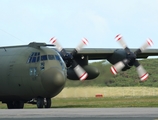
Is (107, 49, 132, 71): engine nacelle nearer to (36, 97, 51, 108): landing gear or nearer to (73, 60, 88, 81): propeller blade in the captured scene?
(73, 60, 88, 81): propeller blade

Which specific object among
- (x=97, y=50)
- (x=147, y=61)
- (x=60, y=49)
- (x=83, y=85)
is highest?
(x=60, y=49)

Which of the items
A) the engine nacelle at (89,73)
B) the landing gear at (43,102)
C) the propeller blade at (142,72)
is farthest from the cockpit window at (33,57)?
the propeller blade at (142,72)

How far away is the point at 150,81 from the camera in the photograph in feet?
316

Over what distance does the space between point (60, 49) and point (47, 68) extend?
5.52 meters

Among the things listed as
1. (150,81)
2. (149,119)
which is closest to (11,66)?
(149,119)

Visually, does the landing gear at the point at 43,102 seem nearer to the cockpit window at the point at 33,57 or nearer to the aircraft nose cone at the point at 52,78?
the aircraft nose cone at the point at 52,78

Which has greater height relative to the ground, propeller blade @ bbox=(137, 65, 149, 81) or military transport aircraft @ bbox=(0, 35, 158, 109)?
military transport aircraft @ bbox=(0, 35, 158, 109)

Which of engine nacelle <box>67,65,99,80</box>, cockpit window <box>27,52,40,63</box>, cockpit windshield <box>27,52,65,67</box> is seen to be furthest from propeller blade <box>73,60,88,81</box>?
cockpit window <box>27,52,40,63</box>

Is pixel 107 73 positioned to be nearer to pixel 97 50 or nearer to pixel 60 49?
pixel 97 50

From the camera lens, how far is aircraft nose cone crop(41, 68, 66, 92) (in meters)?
28.0

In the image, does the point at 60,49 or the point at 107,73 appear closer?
the point at 60,49

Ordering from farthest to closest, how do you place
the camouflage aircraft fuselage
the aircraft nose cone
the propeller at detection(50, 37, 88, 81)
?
the propeller at detection(50, 37, 88, 81) < the camouflage aircraft fuselage < the aircraft nose cone

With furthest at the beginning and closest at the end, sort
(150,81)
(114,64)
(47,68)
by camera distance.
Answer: (150,81) < (114,64) < (47,68)

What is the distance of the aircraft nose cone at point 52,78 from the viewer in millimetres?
27984
